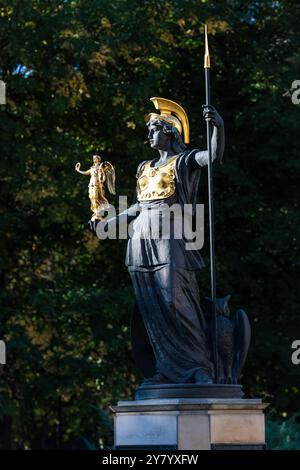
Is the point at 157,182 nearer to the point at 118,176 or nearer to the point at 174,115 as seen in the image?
the point at 174,115

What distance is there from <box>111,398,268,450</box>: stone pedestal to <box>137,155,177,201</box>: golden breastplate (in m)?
1.84

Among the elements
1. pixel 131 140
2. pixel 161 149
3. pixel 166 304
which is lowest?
pixel 166 304

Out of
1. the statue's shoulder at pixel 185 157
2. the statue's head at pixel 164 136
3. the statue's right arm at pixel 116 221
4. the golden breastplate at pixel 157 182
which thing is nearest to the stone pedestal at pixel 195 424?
the statue's right arm at pixel 116 221

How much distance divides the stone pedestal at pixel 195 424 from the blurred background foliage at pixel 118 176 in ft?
32.1

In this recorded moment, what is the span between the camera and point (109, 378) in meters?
21.3

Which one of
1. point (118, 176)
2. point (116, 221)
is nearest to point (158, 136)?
point (116, 221)

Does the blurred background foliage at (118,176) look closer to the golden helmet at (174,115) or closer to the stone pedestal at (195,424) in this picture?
the golden helmet at (174,115)

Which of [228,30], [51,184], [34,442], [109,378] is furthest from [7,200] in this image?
[34,442]

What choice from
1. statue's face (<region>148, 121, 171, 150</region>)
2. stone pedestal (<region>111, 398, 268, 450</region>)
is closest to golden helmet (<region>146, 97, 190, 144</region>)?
statue's face (<region>148, 121, 171, 150</region>)

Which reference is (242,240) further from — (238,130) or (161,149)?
(161,149)

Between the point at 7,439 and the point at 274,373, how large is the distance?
503 cm

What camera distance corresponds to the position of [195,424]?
988 centimetres

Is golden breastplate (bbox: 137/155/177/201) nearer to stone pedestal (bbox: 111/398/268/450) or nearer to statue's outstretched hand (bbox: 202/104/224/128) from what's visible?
statue's outstretched hand (bbox: 202/104/224/128)

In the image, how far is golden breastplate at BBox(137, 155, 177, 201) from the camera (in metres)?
10.7
